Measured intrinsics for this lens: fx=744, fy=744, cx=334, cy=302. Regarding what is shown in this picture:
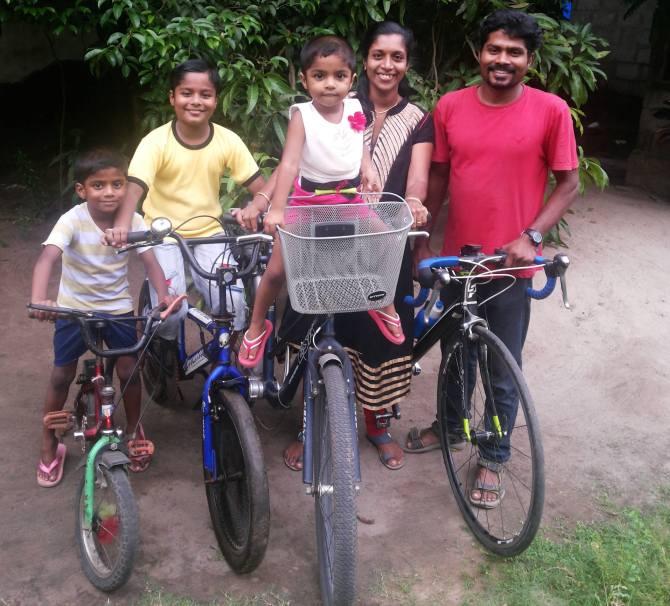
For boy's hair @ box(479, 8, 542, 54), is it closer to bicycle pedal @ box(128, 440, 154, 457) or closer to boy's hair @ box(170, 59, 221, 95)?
boy's hair @ box(170, 59, 221, 95)

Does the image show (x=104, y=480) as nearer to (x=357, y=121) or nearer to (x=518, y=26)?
(x=357, y=121)

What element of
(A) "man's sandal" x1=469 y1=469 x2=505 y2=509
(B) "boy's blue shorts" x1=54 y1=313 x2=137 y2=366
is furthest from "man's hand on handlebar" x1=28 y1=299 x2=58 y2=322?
(A) "man's sandal" x1=469 y1=469 x2=505 y2=509

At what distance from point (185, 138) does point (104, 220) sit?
62 cm

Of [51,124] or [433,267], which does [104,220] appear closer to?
[433,267]

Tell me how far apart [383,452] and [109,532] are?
1451 millimetres

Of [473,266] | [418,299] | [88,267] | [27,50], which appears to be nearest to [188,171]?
[88,267]

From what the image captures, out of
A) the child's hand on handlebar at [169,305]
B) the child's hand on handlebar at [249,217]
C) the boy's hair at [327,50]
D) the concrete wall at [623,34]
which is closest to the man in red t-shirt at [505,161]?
the boy's hair at [327,50]

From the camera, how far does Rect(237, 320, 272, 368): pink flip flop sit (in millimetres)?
3123

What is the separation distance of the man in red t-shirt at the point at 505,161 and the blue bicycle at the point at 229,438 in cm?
94

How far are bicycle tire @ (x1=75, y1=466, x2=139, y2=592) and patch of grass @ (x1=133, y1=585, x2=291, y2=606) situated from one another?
0.40 ft

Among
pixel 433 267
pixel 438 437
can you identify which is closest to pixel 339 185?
pixel 433 267

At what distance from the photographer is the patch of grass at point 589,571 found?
112 inches

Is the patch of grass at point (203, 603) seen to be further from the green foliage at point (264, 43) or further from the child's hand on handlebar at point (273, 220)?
the green foliage at point (264, 43)

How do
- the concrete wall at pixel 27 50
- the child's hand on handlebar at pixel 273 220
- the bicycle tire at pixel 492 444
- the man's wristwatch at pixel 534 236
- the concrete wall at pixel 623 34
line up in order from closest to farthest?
the child's hand on handlebar at pixel 273 220, the bicycle tire at pixel 492 444, the man's wristwatch at pixel 534 236, the concrete wall at pixel 27 50, the concrete wall at pixel 623 34
